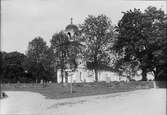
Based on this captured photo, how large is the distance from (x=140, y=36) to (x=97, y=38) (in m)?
7.20

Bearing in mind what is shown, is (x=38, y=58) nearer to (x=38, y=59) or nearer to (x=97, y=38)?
(x=38, y=59)

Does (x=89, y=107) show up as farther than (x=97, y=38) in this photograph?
No

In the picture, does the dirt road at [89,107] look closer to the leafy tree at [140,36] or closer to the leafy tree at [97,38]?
the leafy tree at [140,36]

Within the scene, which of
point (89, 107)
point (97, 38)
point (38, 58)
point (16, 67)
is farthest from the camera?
point (38, 58)

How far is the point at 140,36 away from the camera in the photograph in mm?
62812

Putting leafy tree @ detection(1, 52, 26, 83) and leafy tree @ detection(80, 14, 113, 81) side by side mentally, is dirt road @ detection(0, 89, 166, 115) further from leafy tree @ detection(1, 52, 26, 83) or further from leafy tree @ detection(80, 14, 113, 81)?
leafy tree @ detection(1, 52, 26, 83)

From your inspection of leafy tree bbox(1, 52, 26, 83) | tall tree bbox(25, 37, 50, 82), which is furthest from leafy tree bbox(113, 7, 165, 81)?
leafy tree bbox(1, 52, 26, 83)

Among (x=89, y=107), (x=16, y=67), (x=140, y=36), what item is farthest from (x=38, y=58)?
(x=89, y=107)

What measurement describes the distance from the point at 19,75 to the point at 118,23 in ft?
105

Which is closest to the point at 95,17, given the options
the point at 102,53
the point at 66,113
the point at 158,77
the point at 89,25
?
the point at 89,25

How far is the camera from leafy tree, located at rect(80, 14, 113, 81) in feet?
209

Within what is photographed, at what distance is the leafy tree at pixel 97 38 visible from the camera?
6375 cm

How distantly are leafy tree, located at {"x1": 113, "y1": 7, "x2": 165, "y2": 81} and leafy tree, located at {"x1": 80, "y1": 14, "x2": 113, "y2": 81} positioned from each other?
1870 mm

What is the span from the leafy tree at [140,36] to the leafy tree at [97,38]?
1.87m
